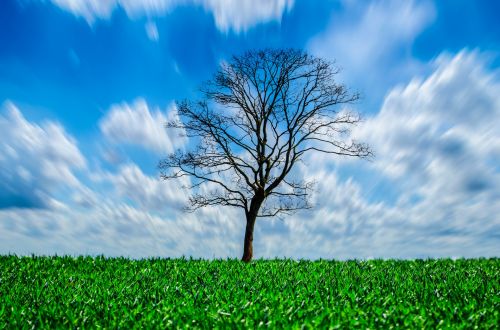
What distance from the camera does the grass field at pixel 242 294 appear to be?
323 inches

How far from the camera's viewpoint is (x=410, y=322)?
25.7ft

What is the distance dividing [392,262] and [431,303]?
8567 millimetres

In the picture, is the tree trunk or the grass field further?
the tree trunk

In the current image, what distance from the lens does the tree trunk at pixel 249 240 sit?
2120 cm

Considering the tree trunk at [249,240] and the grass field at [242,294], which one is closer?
the grass field at [242,294]

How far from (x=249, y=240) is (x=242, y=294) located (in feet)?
35.2

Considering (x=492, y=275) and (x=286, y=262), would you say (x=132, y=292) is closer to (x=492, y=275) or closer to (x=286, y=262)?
(x=286, y=262)

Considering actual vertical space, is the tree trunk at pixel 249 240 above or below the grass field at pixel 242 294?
above

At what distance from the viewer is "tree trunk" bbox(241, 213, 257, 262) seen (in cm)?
2120

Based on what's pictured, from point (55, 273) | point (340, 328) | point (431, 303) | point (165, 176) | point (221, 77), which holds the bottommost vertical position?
point (340, 328)

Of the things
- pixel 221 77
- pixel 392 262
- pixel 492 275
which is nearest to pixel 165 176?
pixel 221 77

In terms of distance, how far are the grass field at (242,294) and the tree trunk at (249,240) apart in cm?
377

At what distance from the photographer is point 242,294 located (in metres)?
10.6

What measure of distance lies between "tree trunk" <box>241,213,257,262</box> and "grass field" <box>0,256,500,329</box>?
3766 millimetres
